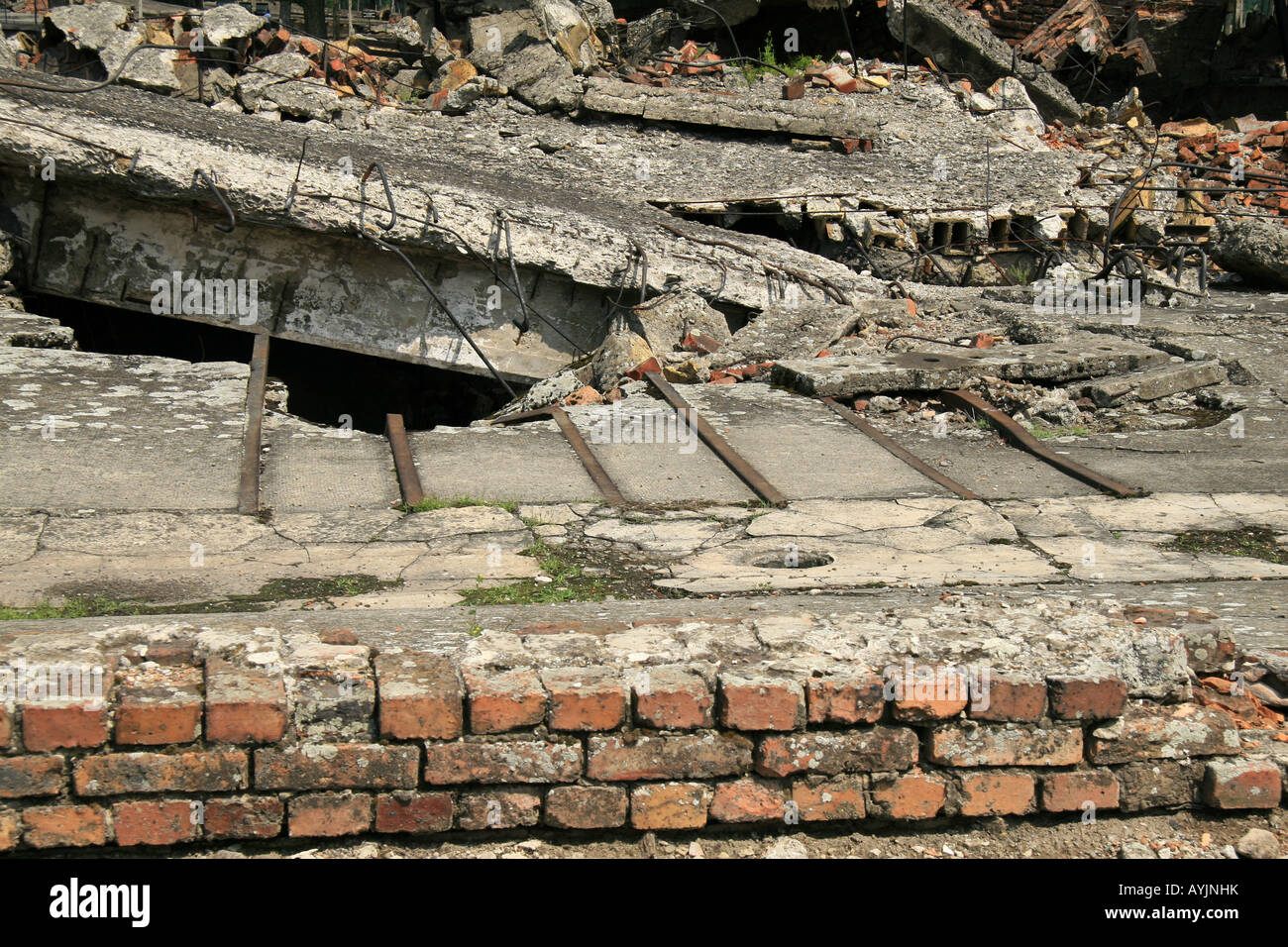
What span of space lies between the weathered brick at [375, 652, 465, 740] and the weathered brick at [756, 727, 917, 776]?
0.70 meters

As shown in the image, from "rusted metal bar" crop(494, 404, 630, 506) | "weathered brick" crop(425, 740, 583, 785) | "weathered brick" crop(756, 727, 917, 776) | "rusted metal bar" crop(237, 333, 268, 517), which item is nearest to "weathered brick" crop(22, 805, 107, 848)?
"weathered brick" crop(425, 740, 583, 785)

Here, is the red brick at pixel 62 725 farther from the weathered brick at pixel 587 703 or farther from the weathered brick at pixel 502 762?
the weathered brick at pixel 587 703

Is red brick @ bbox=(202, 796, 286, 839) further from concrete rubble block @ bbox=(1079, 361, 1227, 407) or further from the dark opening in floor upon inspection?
the dark opening in floor

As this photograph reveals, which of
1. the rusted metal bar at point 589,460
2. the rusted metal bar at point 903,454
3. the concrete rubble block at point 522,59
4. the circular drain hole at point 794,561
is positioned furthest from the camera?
the concrete rubble block at point 522,59

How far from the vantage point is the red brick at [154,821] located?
8.07 ft

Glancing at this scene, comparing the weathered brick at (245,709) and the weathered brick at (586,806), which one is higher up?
the weathered brick at (245,709)

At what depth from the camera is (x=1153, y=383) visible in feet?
23.0

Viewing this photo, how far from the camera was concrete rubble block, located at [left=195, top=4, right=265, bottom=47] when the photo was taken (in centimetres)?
1164

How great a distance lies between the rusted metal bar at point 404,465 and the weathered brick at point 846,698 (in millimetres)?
2778

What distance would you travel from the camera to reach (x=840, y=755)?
8.75ft

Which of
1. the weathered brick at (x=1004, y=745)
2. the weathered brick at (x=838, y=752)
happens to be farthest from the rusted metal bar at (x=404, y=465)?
the weathered brick at (x=1004, y=745)

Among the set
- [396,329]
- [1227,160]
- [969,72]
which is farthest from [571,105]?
[1227,160]

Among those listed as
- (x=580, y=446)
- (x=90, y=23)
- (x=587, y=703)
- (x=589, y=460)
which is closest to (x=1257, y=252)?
(x=580, y=446)

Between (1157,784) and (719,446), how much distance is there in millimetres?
3406
